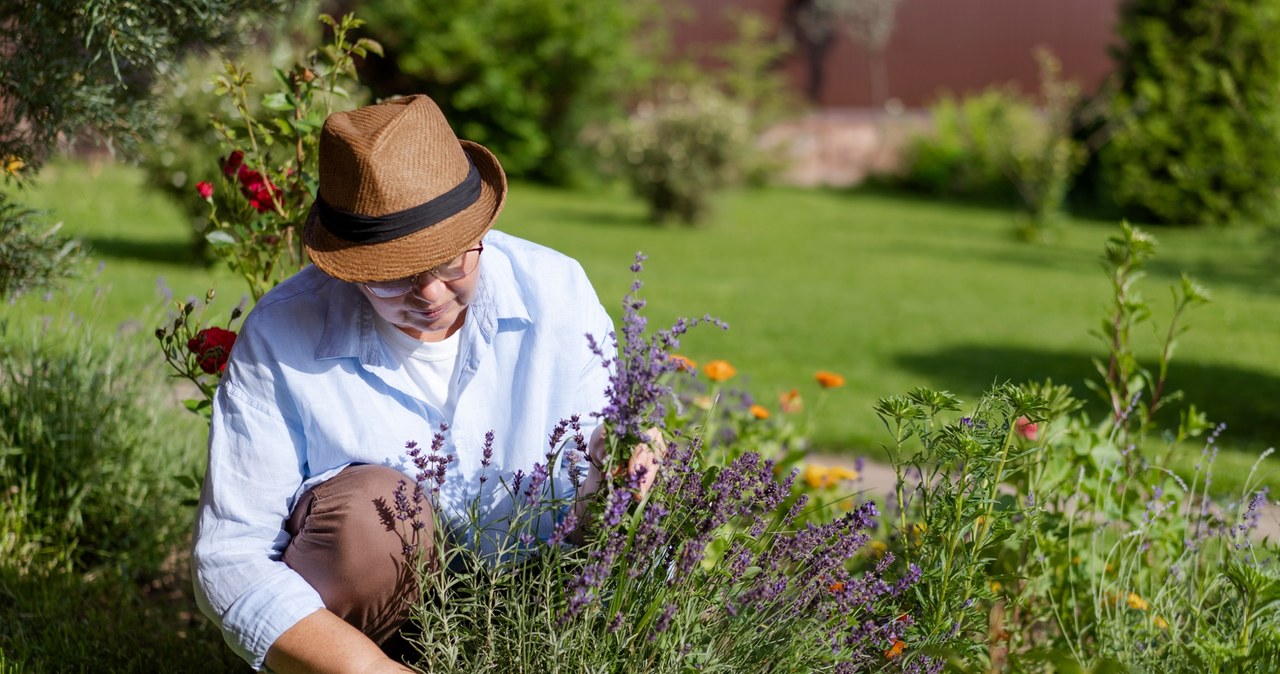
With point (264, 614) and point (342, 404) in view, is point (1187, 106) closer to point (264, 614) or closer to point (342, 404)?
point (342, 404)

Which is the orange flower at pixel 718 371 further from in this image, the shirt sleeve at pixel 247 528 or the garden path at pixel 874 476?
the shirt sleeve at pixel 247 528

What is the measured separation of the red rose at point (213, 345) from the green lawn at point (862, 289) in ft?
3.08

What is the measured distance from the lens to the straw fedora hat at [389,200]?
6.30ft

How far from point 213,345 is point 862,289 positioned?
6.21m

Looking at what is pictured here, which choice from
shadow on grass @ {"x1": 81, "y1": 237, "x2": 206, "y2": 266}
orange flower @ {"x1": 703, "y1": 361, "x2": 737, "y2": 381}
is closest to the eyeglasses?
orange flower @ {"x1": 703, "y1": 361, "x2": 737, "y2": 381}

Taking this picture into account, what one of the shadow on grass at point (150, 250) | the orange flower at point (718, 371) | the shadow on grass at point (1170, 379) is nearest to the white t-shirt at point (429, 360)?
the orange flower at point (718, 371)

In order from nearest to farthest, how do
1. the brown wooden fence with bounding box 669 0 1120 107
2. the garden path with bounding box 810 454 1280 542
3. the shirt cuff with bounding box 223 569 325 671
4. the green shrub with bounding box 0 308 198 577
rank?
the shirt cuff with bounding box 223 569 325 671, the green shrub with bounding box 0 308 198 577, the garden path with bounding box 810 454 1280 542, the brown wooden fence with bounding box 669 0 1120 107

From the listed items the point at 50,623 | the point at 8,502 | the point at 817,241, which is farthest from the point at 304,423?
the point at 817,241

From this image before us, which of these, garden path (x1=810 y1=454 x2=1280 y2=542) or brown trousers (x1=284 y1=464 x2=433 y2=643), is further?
garden path (x1=810 y1=454 x2=1280 y2=542)

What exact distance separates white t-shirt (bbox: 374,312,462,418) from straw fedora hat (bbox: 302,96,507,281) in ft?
0.71

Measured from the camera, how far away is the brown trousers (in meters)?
1.98

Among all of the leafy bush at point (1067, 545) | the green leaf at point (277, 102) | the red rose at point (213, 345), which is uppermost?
the green leaf at point (277, 102)

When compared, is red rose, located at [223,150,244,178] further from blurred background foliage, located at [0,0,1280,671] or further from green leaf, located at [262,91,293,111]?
blurred background foliage, located at [0,0,1280,671]

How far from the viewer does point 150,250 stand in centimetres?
782
